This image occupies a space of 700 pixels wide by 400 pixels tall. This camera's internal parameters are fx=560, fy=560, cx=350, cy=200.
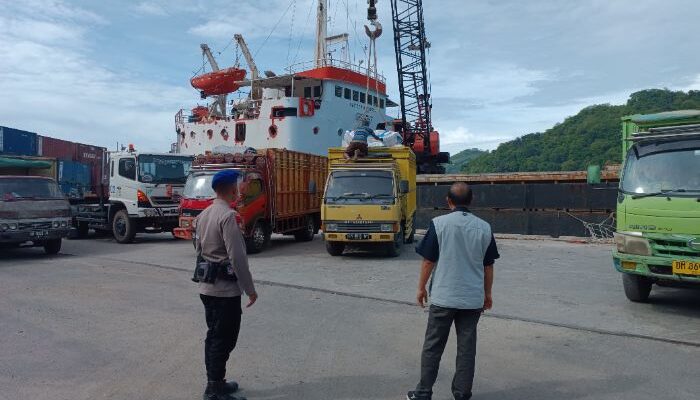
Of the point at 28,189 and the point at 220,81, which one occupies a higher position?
the point at 220,81

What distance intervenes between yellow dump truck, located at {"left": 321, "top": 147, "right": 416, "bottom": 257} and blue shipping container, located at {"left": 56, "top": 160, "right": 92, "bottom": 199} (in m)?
9.06

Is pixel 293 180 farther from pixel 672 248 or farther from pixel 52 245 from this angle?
pixel 672 248

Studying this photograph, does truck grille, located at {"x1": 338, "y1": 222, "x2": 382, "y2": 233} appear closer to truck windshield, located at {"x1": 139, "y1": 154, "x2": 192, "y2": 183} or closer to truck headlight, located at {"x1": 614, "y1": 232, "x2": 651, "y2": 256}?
truck windshield, located at {"x1": 139, "y1": 154, "x2": 192, "y2": 183}

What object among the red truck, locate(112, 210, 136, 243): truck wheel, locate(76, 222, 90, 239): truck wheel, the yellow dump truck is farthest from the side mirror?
locate(76, 222, 90, 239): truck wheel

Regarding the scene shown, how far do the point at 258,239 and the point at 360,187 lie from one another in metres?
3.01

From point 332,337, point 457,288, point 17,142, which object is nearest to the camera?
point 457,288

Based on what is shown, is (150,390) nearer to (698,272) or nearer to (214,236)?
(214,236)

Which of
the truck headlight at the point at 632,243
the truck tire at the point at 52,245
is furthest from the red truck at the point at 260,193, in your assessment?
the truck headlight at the point at 632,243

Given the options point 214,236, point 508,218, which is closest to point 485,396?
point 214,236

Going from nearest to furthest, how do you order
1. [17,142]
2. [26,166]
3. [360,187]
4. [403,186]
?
[360,187]
[403,186]
[26,166]
[17,142]

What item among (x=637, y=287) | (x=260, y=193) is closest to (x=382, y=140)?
(x=260, y=193)

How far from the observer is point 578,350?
221 inches

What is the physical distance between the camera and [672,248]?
266 inches

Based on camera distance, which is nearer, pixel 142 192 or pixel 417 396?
pixel 417 396
